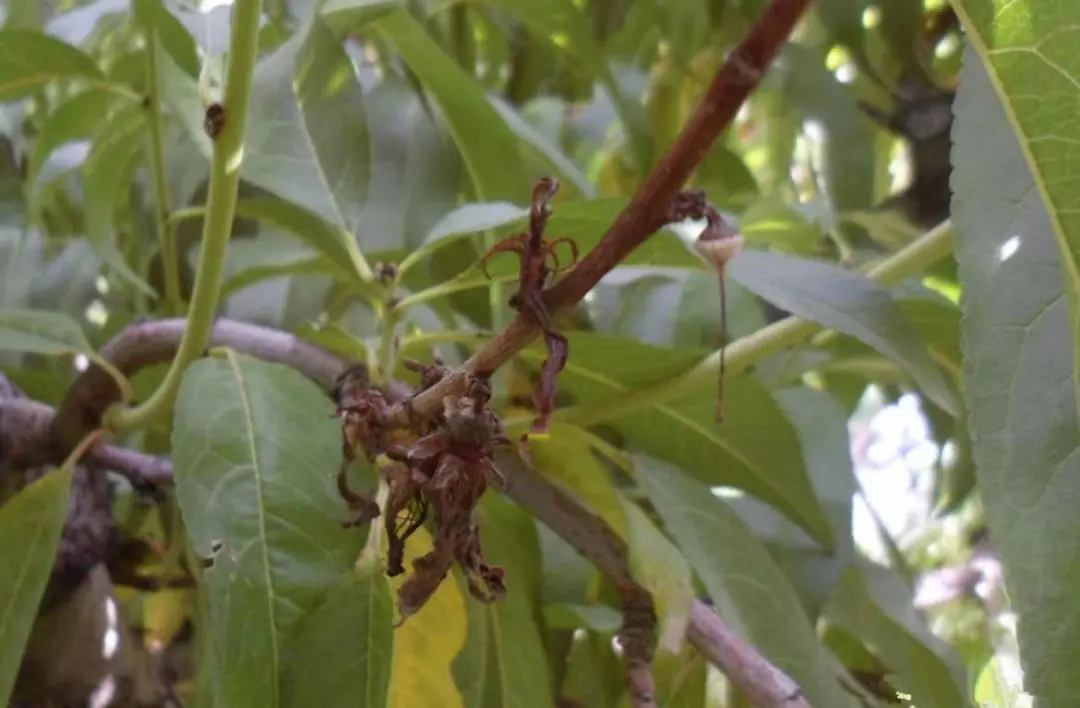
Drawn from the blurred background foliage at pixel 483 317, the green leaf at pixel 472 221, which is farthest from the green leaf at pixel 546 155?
the green leaf at pixel 472 221

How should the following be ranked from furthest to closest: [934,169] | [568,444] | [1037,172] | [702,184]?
1. [934,169]
2. [702,184]
3. [568,444]
4. [1037,172]

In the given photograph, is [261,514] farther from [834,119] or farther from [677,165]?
[834,119]

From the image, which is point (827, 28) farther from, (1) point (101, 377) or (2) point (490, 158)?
(1) point (101, 377)

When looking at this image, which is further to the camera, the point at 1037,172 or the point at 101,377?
the point at 101,377

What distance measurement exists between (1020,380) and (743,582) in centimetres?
13

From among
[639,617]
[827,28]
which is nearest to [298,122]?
[639,617]

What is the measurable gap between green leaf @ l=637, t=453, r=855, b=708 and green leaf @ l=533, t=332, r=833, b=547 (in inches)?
0.9

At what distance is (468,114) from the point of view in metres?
0.38

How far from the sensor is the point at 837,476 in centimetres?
37

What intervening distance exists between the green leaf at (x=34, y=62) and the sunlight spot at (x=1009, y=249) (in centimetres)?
33

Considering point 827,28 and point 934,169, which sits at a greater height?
point 827,28

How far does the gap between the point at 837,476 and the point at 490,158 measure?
0.19 metres

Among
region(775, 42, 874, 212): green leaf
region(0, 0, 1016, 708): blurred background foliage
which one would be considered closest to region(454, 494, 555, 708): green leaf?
region(0, 0, 1016, 708): blurred background foliage

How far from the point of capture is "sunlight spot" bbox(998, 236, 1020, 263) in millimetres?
207
